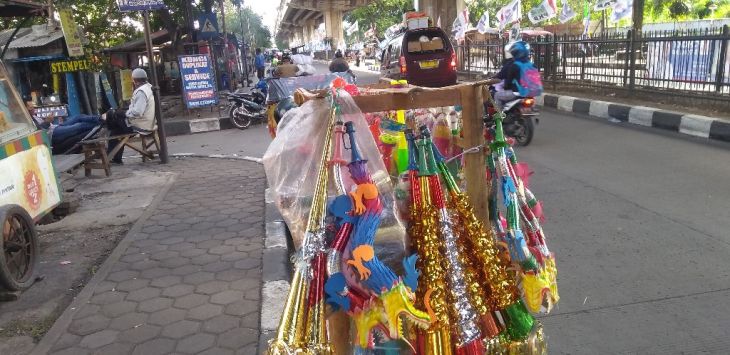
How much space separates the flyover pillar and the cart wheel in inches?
1723

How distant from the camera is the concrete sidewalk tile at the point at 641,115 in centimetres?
827

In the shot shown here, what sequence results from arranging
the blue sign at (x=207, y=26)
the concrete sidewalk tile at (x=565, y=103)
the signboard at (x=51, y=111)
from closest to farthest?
the concrete sidewalk tile at (x=565, y=103) < the signboard at (x=51, y=111) < the blue sign at (x=207, y=26)

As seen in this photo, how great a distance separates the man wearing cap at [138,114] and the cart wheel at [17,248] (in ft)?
12.3

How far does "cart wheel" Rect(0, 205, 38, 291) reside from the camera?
3.33 m

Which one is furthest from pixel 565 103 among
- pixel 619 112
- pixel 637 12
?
pixel 637 12

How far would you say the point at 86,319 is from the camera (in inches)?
122

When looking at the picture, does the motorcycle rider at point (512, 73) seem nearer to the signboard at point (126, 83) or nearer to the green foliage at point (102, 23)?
the green foliage at point (102, 23)

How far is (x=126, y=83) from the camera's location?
14.3 metres

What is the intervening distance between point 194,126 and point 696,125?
8931 millimetres

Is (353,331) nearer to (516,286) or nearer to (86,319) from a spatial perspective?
(516,286)

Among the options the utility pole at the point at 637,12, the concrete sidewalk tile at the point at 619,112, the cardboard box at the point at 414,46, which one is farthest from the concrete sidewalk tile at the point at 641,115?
the utility pole at the point at 637,12

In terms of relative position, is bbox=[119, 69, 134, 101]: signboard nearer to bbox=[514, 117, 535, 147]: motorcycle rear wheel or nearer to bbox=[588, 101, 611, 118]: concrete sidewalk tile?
bbox=[514, 117, 535, 147]: motorcycle rear wheel

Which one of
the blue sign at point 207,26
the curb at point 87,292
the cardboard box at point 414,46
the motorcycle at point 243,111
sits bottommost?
the curb at point 87,292

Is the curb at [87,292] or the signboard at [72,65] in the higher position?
the signboard at [72,65]
